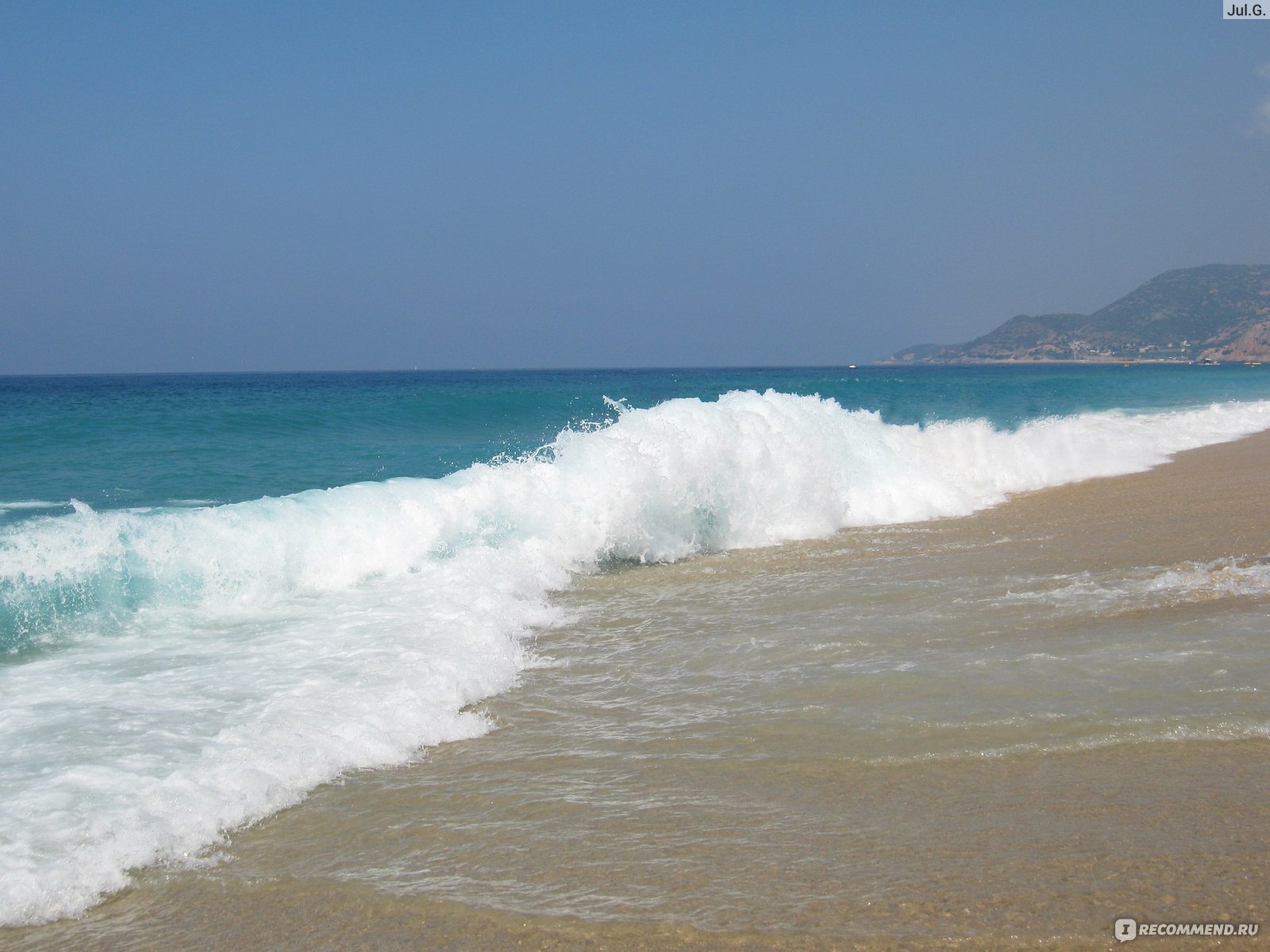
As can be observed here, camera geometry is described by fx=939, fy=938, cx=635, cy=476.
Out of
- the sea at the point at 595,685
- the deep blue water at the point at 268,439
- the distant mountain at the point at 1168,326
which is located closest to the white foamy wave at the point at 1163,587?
the sea at the point at 595,685

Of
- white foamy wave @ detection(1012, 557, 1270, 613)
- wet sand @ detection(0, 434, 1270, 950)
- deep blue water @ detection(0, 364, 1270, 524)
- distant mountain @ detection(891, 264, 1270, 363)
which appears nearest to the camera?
wet sand @ detection(0, 434, 1270, 950)

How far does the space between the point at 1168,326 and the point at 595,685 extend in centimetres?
13050

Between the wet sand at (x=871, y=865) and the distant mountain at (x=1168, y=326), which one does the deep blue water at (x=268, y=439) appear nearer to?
the wet sand at (x=871, y=865)

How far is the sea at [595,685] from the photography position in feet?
10.9

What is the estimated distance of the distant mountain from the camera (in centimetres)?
11150

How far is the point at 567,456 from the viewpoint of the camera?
11.4 metres

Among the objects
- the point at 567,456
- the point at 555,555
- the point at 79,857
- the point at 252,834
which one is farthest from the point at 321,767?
the point at 567,456

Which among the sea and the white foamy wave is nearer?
the sea

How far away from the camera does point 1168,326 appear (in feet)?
381

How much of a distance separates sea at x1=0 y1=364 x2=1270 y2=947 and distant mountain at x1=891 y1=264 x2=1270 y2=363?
11584 cm

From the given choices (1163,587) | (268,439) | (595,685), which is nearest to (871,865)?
(595,685)

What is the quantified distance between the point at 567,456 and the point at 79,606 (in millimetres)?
5521

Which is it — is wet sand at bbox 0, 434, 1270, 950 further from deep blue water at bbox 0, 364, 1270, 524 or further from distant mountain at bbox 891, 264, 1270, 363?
distant mountain at bbox 891, 264, 1270, 363

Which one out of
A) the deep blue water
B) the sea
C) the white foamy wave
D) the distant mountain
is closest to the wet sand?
the sea
